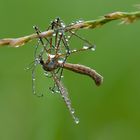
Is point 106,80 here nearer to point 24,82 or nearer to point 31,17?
point 24,82

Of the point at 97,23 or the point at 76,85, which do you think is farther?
the point at 76,85

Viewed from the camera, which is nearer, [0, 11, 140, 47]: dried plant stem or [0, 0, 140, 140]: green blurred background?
[0, 11, 140, 47]: dried plant stem

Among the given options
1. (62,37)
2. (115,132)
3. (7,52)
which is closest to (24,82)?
(7,52)

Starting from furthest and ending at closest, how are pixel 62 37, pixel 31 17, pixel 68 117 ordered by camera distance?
pixel 31 17, pixel 68 117, pixel 62 37

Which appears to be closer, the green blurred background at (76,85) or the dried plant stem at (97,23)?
the dried plant stem at (97,23)

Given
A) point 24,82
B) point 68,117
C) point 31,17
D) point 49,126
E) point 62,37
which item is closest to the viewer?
point 62,37

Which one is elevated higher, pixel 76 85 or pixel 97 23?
pixel 97 23

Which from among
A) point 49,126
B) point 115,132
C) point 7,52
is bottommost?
point 115,132

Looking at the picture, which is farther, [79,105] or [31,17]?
[31,17]
